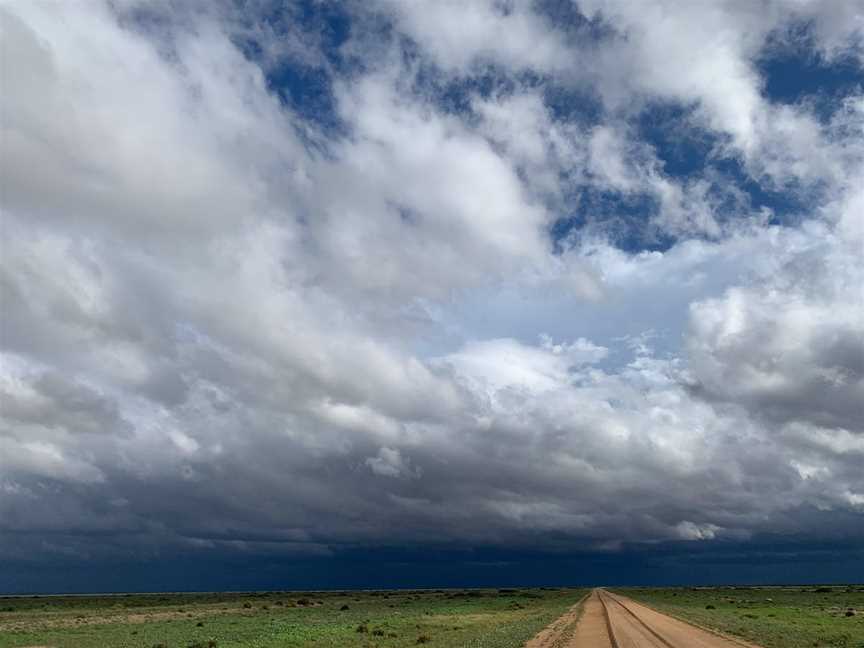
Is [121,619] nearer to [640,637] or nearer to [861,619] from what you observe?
[640,637]

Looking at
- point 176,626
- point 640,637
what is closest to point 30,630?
point 176,626

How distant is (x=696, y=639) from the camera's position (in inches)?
2004

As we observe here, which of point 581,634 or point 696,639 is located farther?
point 581,634

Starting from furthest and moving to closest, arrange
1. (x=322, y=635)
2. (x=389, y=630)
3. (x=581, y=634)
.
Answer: (x=389, y=630) < (x=322, y=635) < (x=581, y=634)

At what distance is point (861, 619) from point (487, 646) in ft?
191

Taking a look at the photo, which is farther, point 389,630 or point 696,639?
point 389,630

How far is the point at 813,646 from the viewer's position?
47.3m

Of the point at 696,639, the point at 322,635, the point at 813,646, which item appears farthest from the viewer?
the point at 322,635

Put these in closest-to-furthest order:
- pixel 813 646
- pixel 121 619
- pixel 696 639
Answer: pixel 813 646 < pixel 696 639 < pixel 121 619

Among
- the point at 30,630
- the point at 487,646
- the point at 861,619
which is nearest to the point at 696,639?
the point at 487,646

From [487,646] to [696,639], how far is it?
1647 cm

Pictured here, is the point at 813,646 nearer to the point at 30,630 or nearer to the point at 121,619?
the point at 30,630

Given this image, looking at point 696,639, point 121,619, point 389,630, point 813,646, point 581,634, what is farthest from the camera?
point 121,619

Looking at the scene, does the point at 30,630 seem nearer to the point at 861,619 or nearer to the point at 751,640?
the point at 751,640
